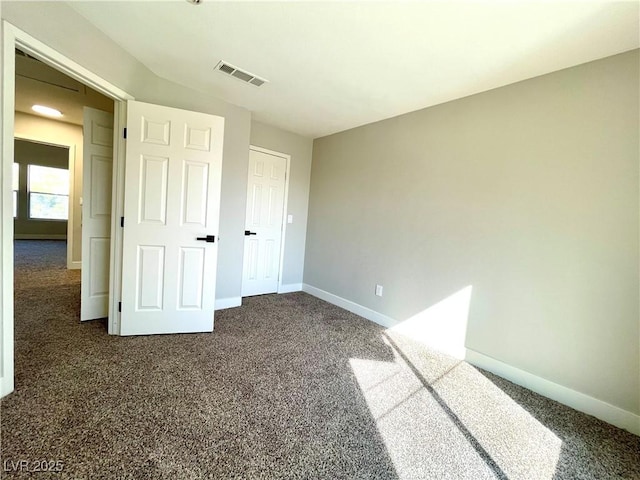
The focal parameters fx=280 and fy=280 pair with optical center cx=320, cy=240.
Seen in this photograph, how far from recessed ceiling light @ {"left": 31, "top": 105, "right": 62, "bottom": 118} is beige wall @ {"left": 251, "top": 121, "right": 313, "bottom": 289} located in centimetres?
356

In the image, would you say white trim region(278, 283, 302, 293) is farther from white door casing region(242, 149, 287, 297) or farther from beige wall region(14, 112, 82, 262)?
beige wall region(14, 112, 82, 262)

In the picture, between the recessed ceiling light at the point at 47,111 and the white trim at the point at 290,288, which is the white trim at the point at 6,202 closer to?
the white trim at the point at 290,288

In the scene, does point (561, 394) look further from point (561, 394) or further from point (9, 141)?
point (9, 141)

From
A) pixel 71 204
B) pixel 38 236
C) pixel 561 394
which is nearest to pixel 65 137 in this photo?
pixel 71 204

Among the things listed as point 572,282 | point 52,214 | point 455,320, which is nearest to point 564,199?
point 572,282

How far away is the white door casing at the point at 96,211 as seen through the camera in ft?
9.07

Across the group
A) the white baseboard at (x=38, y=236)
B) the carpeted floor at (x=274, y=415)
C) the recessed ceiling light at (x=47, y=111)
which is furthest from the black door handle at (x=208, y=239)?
the white baseboard at (x=38, y=236)

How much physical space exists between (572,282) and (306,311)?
2.60m

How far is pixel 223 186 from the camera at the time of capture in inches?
129

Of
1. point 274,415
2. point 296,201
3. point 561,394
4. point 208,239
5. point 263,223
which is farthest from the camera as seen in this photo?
point 296,201

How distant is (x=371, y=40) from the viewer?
6.30ft

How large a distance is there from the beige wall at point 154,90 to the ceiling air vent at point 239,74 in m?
0.60

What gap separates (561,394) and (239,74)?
12.0 ft

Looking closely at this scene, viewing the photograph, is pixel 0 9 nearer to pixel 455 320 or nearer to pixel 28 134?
pixel 455 320
